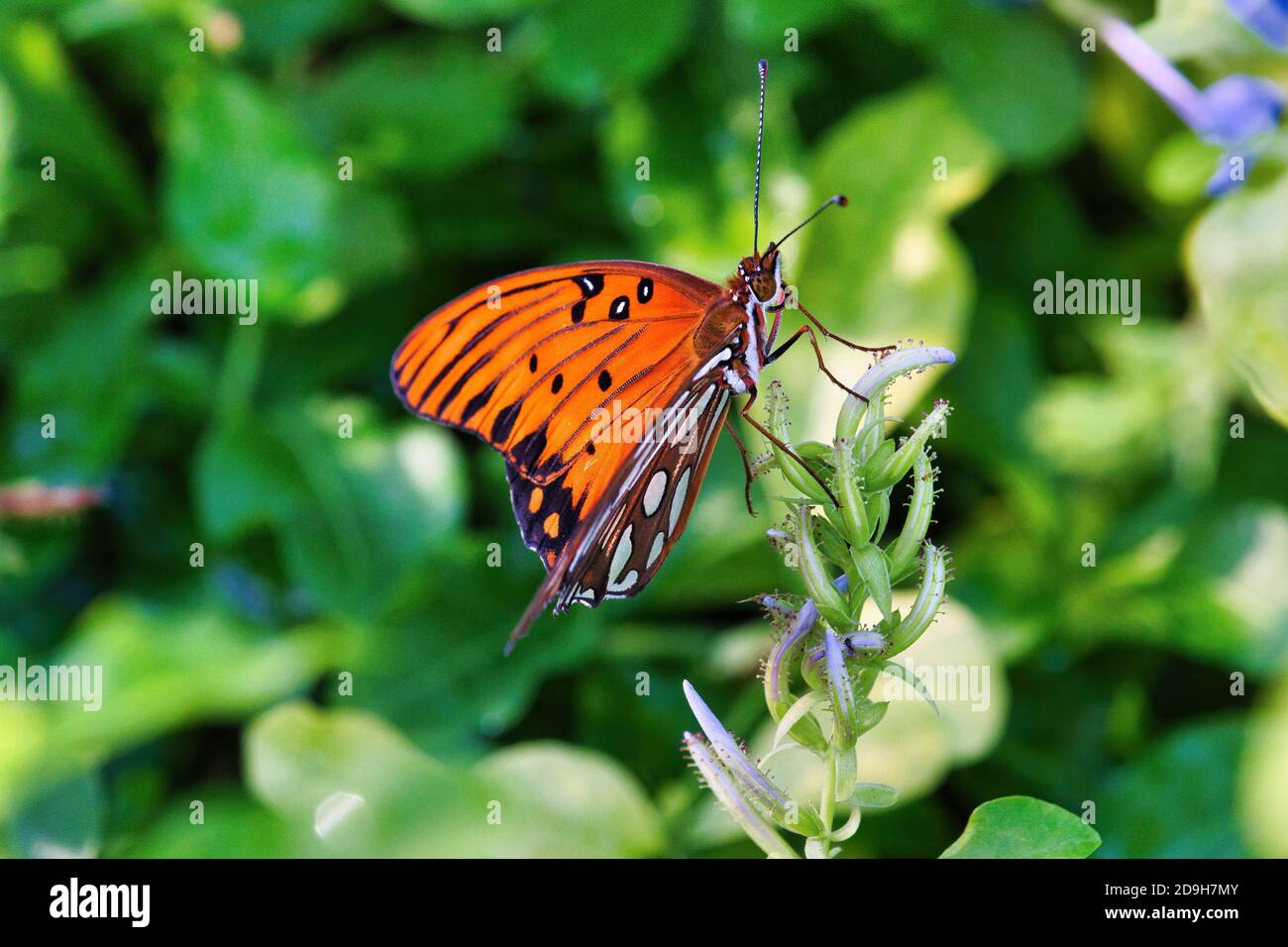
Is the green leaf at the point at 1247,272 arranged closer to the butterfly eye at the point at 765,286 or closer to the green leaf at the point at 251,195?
the butterfly eye at the point at 765,286

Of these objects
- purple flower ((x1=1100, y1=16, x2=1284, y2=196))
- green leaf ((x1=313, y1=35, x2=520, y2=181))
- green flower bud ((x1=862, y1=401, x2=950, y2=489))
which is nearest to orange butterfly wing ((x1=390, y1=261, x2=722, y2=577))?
green flower bud ((x1=862, y1=401, x2=950, y2=489))

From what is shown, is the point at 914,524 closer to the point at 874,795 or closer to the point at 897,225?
the point at 874,795

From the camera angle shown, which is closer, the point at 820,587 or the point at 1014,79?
the point at 820,587

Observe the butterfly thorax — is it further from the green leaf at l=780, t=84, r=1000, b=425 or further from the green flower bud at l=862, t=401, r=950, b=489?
the green leaf at l=780, t=84, r=1000, b=425

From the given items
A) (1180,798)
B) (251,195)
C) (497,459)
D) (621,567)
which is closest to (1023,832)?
(621,567)

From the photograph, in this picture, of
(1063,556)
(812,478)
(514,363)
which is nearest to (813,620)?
(812,478)
